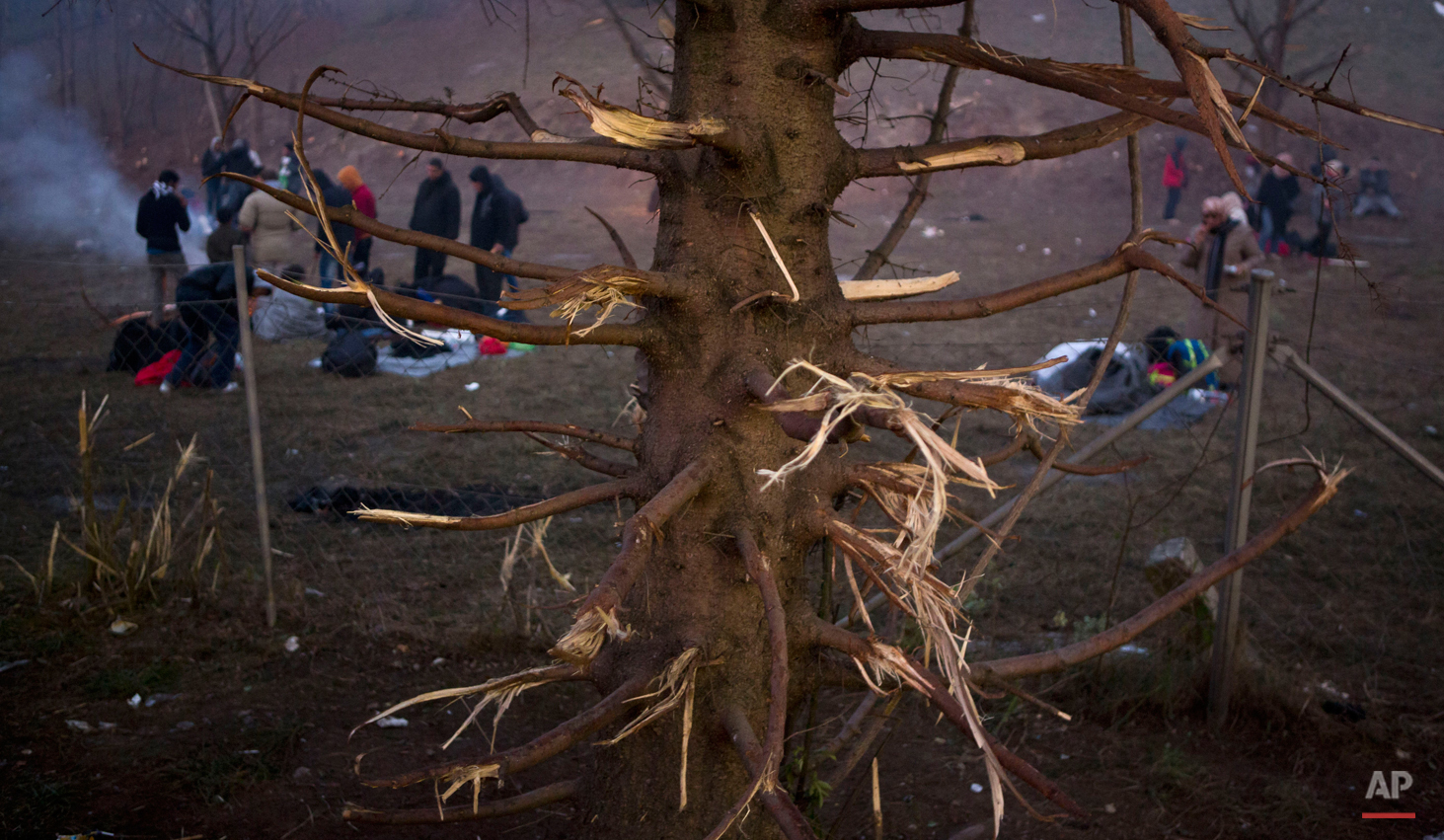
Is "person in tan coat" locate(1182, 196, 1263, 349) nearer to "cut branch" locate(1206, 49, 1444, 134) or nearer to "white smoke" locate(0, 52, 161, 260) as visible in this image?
"cut branch" locate(1206, 49, 1444, 134)

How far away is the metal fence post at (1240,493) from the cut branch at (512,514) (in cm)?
267

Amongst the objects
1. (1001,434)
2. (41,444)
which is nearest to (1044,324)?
(1001,434)

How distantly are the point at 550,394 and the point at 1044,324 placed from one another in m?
5.59

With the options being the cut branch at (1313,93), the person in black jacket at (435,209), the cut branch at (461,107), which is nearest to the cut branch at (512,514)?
the cut branch at (461,107)

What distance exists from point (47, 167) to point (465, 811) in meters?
24.8

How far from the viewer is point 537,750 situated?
1477 mm

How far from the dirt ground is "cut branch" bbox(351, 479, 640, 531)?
0.38 meters

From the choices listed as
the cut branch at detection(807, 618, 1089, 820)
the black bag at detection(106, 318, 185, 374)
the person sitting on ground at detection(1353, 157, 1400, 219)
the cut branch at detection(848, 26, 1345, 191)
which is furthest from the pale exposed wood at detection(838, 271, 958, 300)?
the person sitting on ground at detection(1353, 157, 1400, 219)

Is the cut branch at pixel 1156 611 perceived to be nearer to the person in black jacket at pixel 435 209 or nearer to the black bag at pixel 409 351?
the black bag at pixel 409 351

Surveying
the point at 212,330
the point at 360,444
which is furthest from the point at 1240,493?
the point at 212,330

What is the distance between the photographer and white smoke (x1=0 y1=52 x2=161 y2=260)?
61.4ft

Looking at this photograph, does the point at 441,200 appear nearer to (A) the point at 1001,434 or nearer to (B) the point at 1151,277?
→ (A) the point at 1001,434

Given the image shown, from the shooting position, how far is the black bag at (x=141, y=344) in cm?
775

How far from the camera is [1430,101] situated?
842 inches
